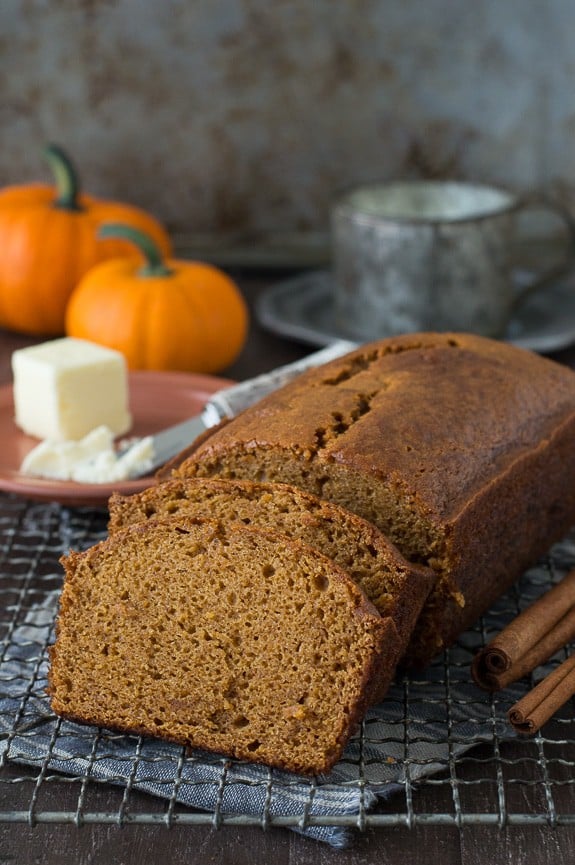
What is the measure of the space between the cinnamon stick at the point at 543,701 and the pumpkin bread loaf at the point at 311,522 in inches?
7.7

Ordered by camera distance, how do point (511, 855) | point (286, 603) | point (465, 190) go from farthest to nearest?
point (465, 190), point (286, 603), point (511, 855)

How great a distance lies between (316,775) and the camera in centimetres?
160

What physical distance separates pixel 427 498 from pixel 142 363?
5.07 ft

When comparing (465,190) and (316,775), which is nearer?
(316,775)

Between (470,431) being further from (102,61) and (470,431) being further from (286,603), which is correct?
(102,61)

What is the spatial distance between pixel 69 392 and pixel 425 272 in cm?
109

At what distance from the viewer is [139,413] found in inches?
109

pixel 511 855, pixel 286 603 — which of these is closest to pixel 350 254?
pixel 286 603

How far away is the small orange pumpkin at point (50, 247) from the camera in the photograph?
342 cm

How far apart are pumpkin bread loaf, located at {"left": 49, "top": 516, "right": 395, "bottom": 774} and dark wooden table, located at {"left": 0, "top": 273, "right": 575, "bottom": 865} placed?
0.40ft

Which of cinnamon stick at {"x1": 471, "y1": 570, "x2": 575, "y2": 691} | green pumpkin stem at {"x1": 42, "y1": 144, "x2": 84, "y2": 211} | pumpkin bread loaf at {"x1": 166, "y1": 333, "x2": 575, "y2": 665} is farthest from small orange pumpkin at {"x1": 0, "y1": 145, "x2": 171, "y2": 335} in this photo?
cinnamon stick at {"x1": 471, "y1": 570, "x2": 575, "y2": 691}

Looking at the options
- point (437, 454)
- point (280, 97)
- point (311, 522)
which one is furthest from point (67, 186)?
point (311, 522)

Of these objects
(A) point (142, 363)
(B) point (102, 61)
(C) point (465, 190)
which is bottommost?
(A) point (142, 363)

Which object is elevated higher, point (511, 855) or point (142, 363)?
Answer: point (511, 855)
